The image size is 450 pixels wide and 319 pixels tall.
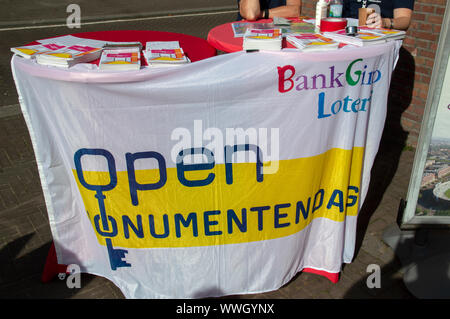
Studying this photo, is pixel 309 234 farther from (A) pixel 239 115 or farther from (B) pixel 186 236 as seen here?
(A) pixel 239 115

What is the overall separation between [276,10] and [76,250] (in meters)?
2.63

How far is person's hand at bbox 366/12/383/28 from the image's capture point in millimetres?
3053

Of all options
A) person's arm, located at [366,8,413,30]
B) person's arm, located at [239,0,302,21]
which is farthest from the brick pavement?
person's arm, located at [239,0,302,21]

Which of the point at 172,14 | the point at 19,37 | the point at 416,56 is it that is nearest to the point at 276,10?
the point at 416,56

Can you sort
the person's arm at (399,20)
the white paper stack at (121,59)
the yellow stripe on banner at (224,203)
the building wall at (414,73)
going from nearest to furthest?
the white paper stack at (121,59)
the yellow stripe on banner at (224,203)
the person's arm at (399,20)
the building wall at (414,73)

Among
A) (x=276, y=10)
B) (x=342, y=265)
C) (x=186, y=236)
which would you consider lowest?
(x=342, y=265)

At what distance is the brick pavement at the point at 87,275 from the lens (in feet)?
10.00

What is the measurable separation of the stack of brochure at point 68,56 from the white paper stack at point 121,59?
7cm

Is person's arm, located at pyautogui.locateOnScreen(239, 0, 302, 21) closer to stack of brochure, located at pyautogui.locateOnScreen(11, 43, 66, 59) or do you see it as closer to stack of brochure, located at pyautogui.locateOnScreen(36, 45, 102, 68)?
stack of brochure, located at pyautogui.locateOnScreen(36, 45, 102, 68)

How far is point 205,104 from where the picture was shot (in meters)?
2.41
